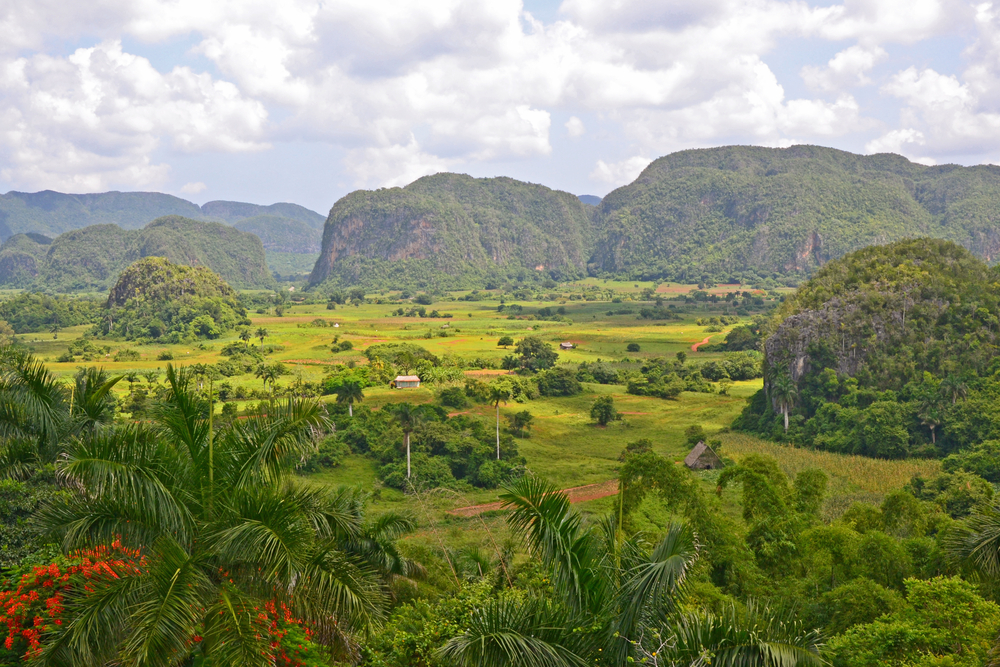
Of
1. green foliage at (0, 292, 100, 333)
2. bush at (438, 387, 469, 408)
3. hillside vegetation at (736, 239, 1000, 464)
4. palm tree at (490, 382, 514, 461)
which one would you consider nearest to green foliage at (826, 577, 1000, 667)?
hillside vegetation at (736, 239, 1000, 464)

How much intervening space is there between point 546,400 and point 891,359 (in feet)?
70.5

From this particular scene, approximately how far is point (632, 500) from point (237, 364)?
51734mm

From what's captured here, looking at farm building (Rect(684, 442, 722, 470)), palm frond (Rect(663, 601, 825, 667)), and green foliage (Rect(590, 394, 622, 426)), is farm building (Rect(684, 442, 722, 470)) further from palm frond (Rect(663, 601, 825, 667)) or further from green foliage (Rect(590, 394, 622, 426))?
palm frond (Rect(663, 601, 825, 667))

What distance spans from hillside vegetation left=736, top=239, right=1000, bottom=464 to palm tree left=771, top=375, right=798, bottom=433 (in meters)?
0.07

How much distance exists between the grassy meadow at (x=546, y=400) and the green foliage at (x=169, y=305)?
374 centimetres

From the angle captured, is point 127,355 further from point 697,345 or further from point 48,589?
point 48,589

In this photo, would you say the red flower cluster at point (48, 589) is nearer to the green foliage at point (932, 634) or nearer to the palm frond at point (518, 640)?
the palm frond at point (518, 640)

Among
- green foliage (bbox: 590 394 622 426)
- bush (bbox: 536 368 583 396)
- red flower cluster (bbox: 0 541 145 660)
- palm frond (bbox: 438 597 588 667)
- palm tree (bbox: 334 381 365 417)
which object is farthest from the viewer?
bush (bbox: 536 368 583 396)

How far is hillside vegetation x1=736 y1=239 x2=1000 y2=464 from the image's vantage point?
1558 inches

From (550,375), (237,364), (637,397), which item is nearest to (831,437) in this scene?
(637,397)

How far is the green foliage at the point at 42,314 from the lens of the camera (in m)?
101

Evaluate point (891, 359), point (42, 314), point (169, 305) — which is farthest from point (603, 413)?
point (42, 314)

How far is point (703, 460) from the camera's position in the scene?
3619 centimetres

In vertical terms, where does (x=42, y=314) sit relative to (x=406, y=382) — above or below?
above
